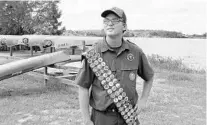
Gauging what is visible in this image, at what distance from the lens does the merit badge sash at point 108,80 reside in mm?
→ 2268

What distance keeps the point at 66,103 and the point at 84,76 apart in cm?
370

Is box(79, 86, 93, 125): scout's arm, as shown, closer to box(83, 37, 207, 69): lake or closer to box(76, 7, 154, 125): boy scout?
box(76, 7, 154, 125): boy scout

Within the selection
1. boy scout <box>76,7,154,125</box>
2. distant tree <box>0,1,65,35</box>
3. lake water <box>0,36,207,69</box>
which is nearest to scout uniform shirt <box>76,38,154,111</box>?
boy scout <box>76,7,154,125</box>

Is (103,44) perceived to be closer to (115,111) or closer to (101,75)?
(101,75)

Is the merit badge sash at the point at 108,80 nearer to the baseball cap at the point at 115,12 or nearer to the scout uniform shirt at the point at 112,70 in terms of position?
the scout uniform shirt at the point at 112,70

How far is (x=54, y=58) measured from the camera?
7.21 metres

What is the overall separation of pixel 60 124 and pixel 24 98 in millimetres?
2027

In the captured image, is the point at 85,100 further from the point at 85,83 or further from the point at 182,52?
the point at 182,52

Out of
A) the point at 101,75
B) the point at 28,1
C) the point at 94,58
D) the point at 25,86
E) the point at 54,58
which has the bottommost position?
the point at 25,86

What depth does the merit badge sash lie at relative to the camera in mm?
2268

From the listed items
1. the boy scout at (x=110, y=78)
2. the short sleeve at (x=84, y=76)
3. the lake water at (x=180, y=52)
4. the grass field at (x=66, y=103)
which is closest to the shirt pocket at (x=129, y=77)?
the boy scout at (x=110, y=78)

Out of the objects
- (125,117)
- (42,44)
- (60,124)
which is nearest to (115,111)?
(125,117)

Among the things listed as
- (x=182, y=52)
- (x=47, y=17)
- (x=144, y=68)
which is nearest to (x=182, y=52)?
(x=182, y=52)

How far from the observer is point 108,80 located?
2.27 m
